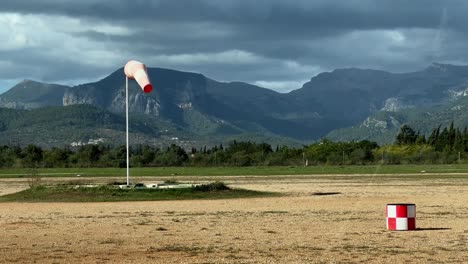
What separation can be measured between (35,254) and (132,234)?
186 inches

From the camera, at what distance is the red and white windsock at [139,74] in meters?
38.8

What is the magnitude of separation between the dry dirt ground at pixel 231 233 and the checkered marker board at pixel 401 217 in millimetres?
297

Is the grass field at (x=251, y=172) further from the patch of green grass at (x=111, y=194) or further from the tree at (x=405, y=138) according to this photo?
the tree at (x=405, y=138)

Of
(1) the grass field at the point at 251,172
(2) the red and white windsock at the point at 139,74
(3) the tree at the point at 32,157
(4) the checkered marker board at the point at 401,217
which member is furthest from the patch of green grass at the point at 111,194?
(3) the tree at the point at 32,157

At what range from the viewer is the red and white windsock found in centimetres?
3881

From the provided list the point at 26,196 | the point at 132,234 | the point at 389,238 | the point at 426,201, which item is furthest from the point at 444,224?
the point at 26,196

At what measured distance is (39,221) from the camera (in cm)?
2719

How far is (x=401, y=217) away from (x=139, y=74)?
64.9ft

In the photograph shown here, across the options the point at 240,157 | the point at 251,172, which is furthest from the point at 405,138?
the point at 251,172

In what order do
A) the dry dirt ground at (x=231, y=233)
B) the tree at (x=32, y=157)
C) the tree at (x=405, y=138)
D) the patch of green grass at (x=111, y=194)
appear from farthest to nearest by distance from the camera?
1. the tree at (x=405, y=138)
2. the tree at (x=32, y=157)
3. the patch of green grass at (x=111, y=194)
4. the dry dirt ground at (x=231, y=233)

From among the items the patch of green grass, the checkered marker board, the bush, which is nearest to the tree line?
the bush

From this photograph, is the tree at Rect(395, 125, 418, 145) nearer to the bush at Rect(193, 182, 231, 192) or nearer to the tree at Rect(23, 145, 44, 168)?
the tree at Rect(23, 145, 44, 168)

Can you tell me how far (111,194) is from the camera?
135 feet

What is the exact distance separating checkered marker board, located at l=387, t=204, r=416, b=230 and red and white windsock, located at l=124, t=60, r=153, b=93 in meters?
18.2
